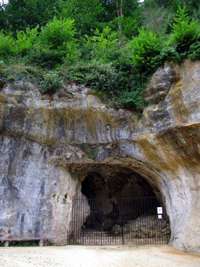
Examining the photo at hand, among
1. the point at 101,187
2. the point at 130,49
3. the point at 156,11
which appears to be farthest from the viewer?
the point at 156,11

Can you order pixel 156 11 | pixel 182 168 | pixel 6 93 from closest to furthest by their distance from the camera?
1. pixel 182 168
2. pixel 6 93
3. pixel 156 11

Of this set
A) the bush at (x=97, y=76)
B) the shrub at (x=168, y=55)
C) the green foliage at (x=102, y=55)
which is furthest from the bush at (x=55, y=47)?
the shrub at (x=168, y=55)

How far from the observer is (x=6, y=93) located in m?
12.0

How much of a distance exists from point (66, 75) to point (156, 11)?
44.4 ft

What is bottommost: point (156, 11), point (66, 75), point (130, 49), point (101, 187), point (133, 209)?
point (133, 209)

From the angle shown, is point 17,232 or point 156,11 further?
point 156,11

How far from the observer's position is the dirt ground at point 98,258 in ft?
26.6

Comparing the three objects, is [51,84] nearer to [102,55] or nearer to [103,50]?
[102,55]

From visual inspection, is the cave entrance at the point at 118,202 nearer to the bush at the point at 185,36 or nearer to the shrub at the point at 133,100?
the shrub at the point at 133,100

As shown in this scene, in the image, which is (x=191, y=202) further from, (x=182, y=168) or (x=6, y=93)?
(x=6, y=93)

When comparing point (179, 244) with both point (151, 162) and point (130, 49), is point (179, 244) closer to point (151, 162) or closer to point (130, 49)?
→ point (151, 162)

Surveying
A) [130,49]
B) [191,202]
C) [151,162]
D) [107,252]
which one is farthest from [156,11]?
[107,252]

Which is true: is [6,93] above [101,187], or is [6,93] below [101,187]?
above

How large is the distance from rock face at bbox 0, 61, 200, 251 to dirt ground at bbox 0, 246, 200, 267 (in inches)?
57.0
